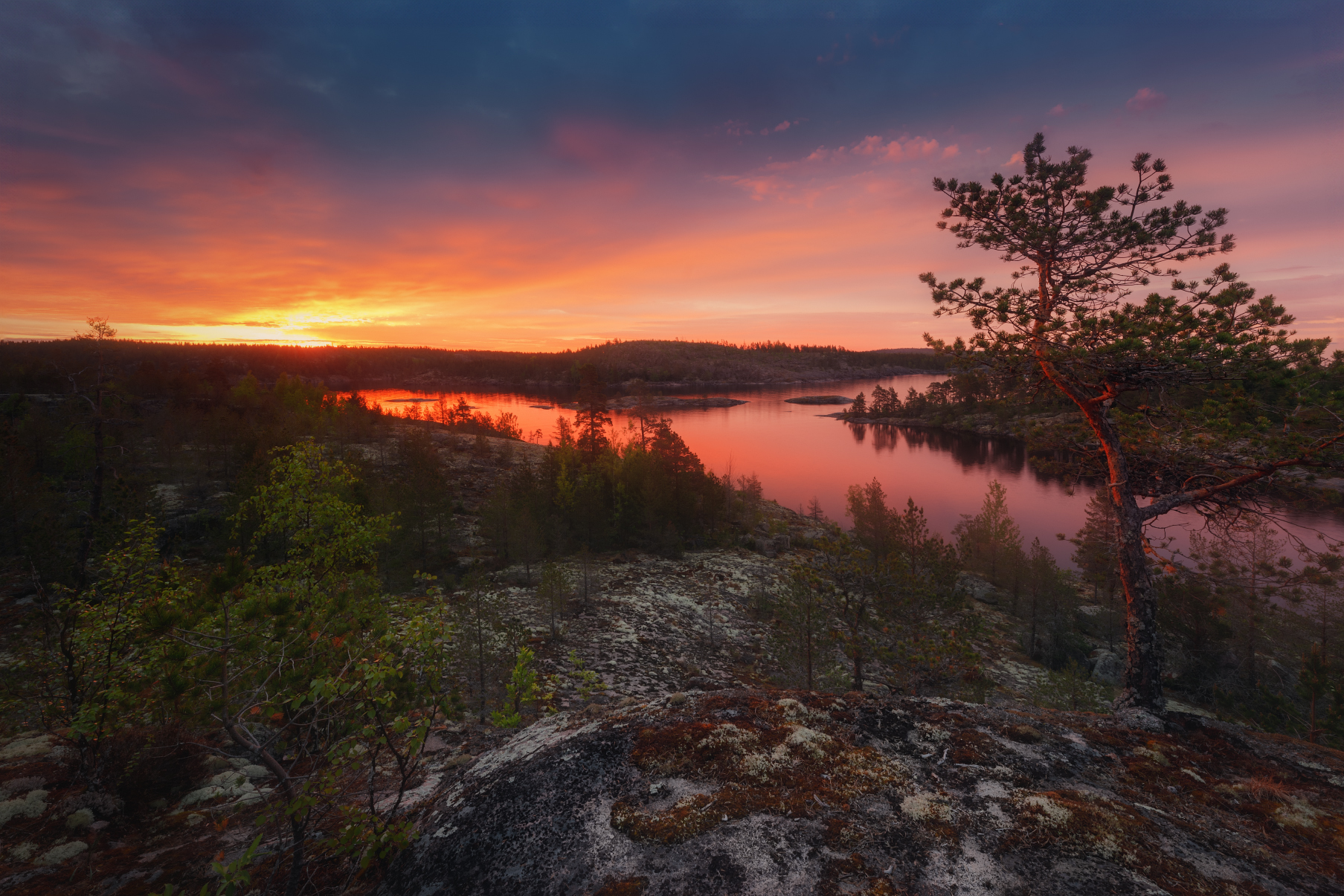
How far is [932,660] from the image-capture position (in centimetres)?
1130

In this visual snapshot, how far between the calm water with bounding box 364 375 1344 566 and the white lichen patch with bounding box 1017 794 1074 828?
4875 cm

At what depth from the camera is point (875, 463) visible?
271 ft

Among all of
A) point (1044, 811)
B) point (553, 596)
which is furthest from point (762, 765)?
point (553, 596)

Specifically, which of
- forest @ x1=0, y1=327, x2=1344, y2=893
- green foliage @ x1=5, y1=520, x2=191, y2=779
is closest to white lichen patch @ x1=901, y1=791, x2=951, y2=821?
forest @ x1=0, y1=327, x2=1344, y2=893

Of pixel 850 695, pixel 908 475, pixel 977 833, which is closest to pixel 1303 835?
pixel 977 833

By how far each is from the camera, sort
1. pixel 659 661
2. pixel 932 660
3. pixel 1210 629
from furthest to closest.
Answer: pixel 1210 629 → pixel 659 661 → pixel 932 660

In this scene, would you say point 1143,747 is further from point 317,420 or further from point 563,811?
point 317,420

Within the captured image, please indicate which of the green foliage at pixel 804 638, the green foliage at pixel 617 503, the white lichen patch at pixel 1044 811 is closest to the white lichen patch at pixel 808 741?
the white lichen patch at pixel 1044 811

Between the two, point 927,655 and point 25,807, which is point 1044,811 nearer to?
point 927,655

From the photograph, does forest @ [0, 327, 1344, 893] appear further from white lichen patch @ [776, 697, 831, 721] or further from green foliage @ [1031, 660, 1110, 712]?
white lichen patch @ [776, 697, 831, 721]

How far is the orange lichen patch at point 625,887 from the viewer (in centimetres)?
380

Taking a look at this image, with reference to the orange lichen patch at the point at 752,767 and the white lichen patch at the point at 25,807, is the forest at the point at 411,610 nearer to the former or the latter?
the white lichen patch at the point at 25,807

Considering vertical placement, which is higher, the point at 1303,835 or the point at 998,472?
the point at 1303,835

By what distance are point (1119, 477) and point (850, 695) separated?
271 inches
